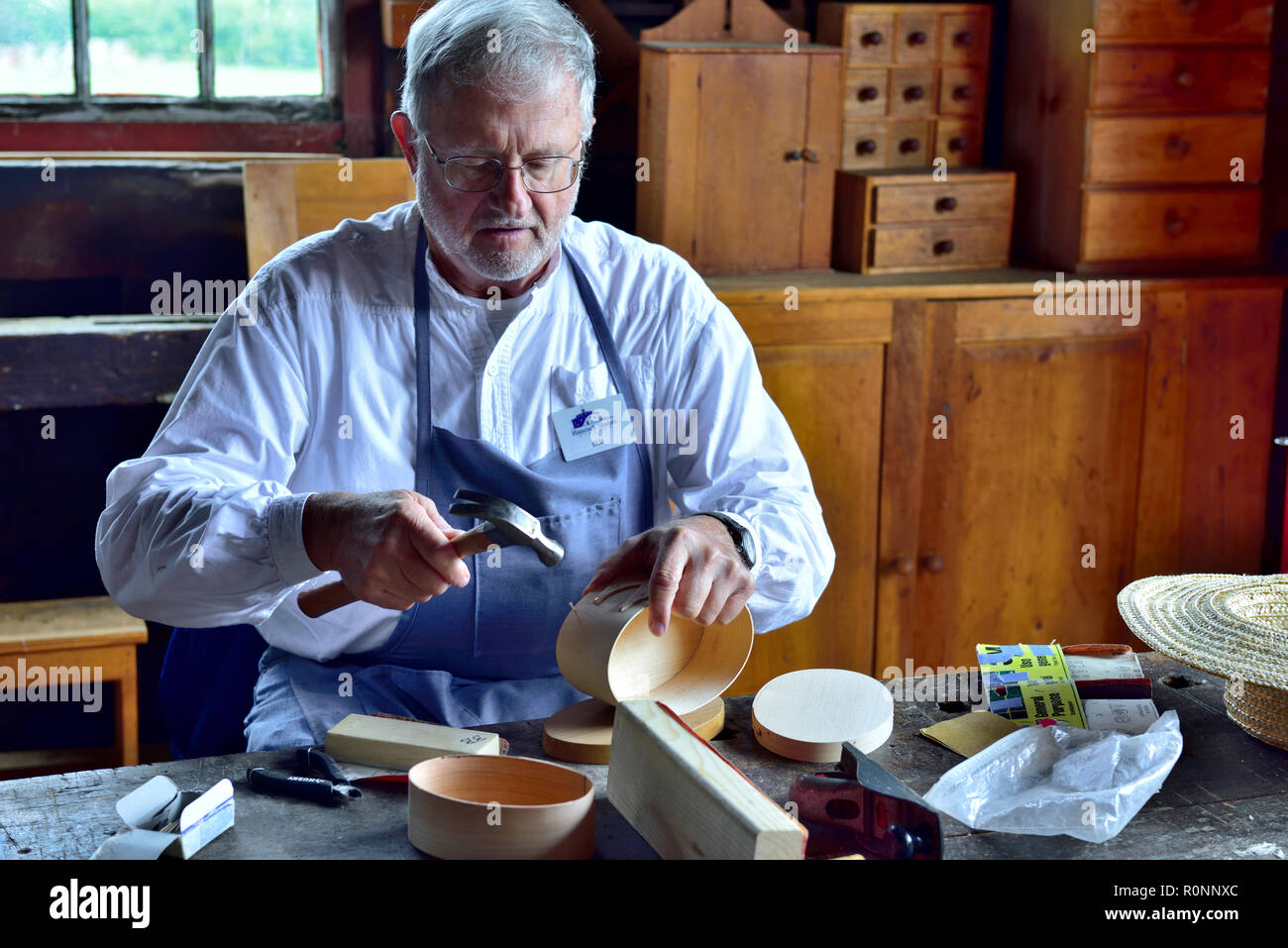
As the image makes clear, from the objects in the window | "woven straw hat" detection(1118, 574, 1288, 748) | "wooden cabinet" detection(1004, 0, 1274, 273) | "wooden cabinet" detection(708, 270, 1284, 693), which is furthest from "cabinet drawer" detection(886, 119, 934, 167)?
"woven straw hat" detection(1118, 574, 1288, 748)

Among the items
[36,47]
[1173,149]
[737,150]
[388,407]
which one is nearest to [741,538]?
[388,407]

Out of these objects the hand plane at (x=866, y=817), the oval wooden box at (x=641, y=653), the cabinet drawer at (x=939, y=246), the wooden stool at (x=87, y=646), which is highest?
the cabinet drawer at (x=939, y=246)

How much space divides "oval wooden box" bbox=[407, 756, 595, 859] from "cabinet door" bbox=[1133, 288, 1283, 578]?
8.16 feet

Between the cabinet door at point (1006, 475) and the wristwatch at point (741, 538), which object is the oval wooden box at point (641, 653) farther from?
the cabinet door at point (1006, 475)

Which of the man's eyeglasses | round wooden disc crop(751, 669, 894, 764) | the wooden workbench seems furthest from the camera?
the man's eyeglasses

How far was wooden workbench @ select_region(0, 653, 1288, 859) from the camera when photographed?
1404mm

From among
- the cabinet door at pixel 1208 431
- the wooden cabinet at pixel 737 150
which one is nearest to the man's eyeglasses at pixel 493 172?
the wooden cabinet at pixel 737 150

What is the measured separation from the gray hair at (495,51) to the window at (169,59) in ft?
5.09

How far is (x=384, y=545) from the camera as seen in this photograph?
1.61 meters

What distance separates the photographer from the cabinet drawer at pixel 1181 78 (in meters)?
3.31

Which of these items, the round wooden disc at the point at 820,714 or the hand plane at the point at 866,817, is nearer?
the hand plane at the point at 866,817

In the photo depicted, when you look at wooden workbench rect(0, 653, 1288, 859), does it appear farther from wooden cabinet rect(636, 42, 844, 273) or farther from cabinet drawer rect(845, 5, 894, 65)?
cabinet drawer rect(845, 5, 894, 65)
